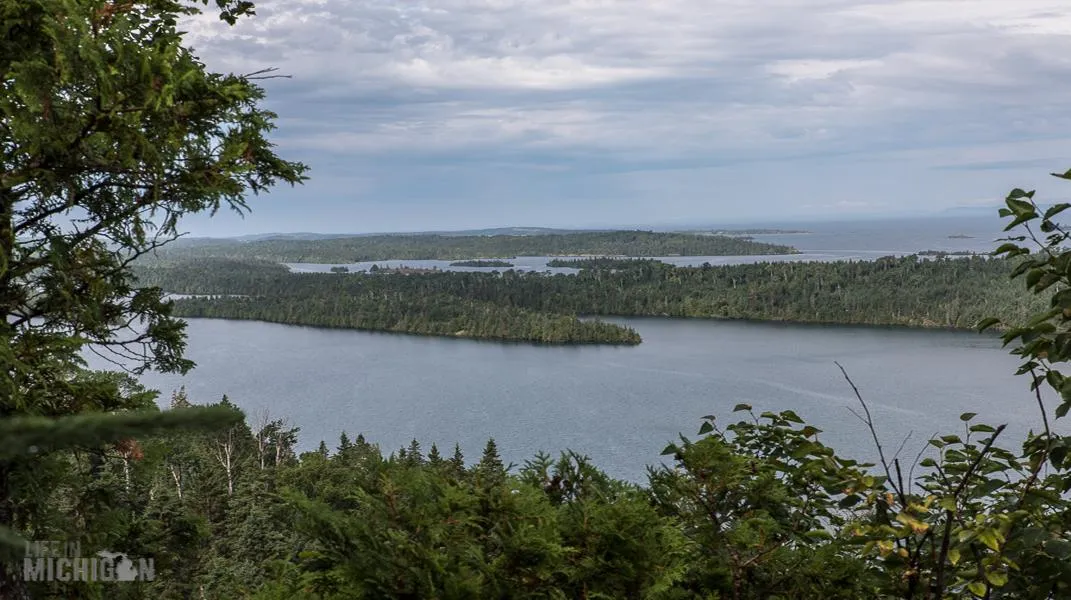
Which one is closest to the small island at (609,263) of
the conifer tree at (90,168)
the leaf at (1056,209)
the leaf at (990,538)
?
the conifer tree at (90,168)

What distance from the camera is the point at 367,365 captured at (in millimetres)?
73375

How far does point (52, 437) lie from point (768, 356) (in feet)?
245

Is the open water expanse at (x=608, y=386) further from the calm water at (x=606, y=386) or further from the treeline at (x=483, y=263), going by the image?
the treeline at (x=483, y=263)

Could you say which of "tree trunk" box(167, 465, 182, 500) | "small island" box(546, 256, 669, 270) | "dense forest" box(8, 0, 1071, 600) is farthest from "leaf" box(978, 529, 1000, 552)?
"small island" box(546, 256, 669, 270)

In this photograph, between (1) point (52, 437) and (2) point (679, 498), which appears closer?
(1) point (52, 437)

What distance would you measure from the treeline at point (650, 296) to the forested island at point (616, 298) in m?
0.16

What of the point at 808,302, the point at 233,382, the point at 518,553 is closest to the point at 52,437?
the point at 518,553

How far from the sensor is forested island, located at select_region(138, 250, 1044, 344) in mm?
92688

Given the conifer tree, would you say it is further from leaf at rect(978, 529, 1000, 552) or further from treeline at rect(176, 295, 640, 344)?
treeline at rect(176, 295, 640, 344)

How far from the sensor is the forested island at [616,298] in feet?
304

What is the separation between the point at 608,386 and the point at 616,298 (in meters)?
54.9

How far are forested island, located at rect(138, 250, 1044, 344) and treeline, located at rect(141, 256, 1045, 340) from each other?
0.51ft

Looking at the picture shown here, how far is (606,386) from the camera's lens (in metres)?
60.6

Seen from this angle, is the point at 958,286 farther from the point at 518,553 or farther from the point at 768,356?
the point at 518,553
